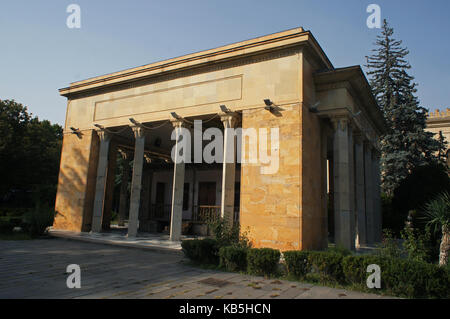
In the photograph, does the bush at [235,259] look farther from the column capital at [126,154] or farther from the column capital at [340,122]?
the column capital at [126,154]

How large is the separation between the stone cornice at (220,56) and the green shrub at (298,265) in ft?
26.7

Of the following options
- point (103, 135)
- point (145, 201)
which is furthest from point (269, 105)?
point (145, 201)

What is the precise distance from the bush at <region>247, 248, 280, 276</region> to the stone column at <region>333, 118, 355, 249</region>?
16.5ft

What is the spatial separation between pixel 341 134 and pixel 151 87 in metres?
9.50

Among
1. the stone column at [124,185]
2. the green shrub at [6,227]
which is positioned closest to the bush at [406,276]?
the green shrub at [6,227]

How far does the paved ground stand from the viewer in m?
6.18

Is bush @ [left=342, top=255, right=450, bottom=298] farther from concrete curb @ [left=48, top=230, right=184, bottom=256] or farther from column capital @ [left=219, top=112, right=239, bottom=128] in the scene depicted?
column capital @ [left=219, top=112, right=239, bottom=128]

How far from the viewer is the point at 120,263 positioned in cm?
950

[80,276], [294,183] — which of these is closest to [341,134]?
[294,183]

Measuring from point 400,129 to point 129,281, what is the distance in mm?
26095

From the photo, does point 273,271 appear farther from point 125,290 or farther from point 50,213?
point 50,213

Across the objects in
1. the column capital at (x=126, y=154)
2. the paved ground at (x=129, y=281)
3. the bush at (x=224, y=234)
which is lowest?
the paved ground at (x=129, y=281)

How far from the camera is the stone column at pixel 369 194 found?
55.0 ft

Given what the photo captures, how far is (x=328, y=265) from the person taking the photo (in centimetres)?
751
